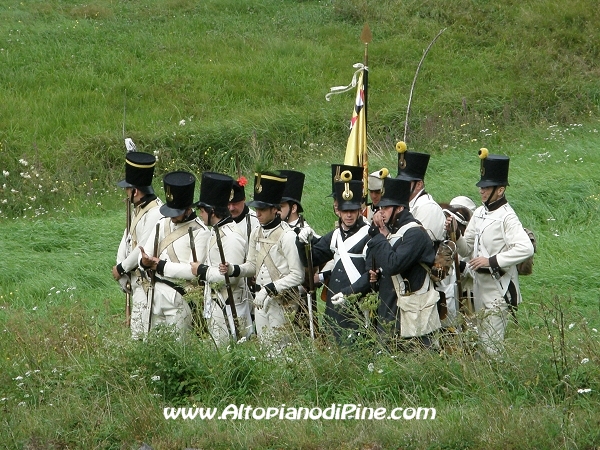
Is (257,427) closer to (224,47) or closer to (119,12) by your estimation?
(224,47)

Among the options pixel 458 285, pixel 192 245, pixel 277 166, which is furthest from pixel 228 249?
pixel 277 166

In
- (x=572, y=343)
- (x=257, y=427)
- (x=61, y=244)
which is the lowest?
(x=61, y=244)

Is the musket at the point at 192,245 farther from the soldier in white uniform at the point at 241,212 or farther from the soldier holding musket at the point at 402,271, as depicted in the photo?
the soldier holding musket at the point at 402,271

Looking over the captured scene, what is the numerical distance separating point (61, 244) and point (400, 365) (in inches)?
312

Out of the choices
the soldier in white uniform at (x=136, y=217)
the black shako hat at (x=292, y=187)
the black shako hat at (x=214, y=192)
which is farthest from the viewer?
the black shako hat at (x=292, y=187)

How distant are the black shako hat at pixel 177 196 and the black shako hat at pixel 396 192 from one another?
1731mm

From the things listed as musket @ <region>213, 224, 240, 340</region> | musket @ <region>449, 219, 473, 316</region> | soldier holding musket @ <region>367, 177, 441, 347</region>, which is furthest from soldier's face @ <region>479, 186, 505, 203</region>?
musket @ <region>213, 224, 240, 340</region>

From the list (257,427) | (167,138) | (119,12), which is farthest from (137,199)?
(119,12)

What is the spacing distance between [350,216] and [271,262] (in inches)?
32.6

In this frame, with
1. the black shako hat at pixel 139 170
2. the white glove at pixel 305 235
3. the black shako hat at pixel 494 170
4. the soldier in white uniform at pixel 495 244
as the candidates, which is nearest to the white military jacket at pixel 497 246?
the soldier in white uniform at pixel 495 244

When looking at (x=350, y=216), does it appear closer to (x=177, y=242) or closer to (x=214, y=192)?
(x=214, y=192)

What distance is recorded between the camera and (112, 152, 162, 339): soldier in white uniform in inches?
336

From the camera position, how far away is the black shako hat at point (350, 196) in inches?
312

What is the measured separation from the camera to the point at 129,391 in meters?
6.91
